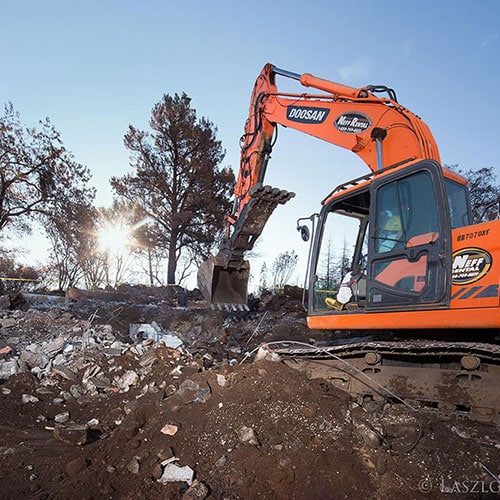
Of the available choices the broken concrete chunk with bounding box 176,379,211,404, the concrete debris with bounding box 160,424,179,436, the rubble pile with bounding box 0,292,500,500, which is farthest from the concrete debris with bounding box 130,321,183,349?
the concrete debris with bounding box 160,424,179,436

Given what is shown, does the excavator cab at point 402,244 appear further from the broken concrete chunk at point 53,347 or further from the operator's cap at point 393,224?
the broken concrete chunk at point 53,347

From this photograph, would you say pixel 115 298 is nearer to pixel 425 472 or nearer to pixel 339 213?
pixel 339 213

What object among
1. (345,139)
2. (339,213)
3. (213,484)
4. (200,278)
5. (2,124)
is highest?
(2,124)

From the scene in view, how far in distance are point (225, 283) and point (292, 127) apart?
357 cm

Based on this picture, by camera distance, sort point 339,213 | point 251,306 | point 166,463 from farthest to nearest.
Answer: point 251,306 < point 339,213 < point 166,463

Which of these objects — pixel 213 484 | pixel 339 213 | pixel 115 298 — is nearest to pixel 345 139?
pixel 339 213

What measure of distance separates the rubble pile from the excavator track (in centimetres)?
14

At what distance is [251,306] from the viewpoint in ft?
40.6

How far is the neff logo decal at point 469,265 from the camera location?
308 centimetres

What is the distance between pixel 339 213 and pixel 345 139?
3.62 feet

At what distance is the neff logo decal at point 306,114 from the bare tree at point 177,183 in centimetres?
1398

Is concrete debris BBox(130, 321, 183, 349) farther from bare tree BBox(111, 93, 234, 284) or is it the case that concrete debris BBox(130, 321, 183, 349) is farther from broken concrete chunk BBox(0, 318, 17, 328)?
bare tree BBox(111, 93, 234, 284)

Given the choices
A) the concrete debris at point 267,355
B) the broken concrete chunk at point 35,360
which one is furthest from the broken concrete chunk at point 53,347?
the concrete debris at point 267,355

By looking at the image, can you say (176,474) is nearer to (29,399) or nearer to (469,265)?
(29,399)
